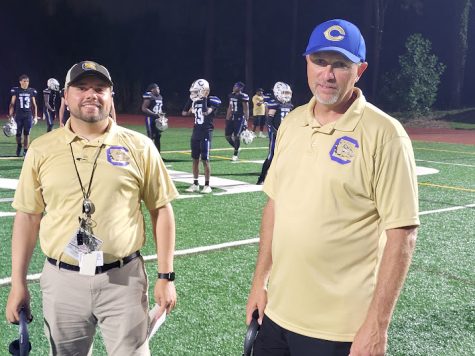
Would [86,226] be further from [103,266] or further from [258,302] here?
[258,302]

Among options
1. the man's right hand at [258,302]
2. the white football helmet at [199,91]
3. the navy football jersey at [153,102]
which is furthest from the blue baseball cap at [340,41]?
the navy football jersey at [153,102]

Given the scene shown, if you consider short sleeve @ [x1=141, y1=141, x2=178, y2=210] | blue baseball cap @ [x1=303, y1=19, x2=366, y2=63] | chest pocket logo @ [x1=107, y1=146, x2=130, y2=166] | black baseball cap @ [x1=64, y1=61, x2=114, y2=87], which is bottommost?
short sleeve @ [x1=141, y1=141, x2=178, y2=210]

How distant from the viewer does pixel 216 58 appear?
44.0 m

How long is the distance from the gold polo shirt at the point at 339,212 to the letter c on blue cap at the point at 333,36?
0.26 m

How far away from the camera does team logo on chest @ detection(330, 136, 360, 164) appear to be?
8.02 feet

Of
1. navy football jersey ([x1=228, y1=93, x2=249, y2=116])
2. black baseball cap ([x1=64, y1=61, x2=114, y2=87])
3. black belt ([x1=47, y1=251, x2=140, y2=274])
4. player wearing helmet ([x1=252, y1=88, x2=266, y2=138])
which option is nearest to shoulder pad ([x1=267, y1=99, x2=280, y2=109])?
navy football jersey ([x1=228, y1=93, x2=249, y2=116])

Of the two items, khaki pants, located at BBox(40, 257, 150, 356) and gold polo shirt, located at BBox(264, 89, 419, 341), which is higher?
gold polo shirt, located at BBox(264, 89, 419, 341)

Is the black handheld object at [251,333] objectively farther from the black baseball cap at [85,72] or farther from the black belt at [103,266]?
the black baseball cap at [85,72]

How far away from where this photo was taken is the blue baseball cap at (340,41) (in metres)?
2.63

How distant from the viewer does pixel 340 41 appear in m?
2.64

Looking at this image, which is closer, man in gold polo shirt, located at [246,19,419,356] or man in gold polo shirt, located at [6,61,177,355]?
man in gold polo shirt, located at [246,19,419,356]

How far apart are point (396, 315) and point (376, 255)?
3.03 m

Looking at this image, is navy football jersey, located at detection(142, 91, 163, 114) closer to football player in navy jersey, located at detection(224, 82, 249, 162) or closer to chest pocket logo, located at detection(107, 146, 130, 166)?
football player in navy jersey, located at detection(224, 82, 249, 162)

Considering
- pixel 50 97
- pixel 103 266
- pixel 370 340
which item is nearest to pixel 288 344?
pixel 370 340
